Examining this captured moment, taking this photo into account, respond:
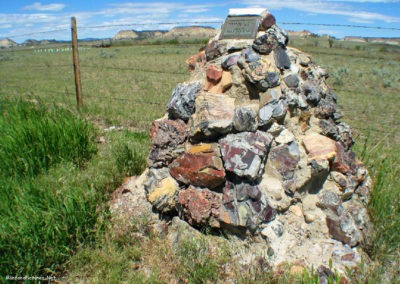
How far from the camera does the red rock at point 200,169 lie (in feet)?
10.2

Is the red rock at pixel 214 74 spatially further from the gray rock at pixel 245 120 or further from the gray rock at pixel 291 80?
the gray rock at pixel 291 80

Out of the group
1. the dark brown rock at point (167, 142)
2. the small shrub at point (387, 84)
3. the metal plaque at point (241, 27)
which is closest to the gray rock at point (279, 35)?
the metal plaque at point (241, 27)

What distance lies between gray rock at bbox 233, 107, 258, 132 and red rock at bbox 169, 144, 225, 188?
1.10 ft

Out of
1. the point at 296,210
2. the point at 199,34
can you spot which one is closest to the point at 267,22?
the point at 296,210

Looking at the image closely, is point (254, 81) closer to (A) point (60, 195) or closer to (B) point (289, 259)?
(B) point (289, 259)

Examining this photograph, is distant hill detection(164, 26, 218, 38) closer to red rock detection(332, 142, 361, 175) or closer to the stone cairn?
the stone cairn

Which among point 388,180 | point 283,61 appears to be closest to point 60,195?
point 283,61

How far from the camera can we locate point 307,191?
3.22 metres

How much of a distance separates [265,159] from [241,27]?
142 centimetres

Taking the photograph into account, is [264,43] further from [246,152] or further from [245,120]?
[246,152]

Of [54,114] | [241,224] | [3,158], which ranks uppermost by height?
[54,114]

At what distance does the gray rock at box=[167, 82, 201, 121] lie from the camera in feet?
11.7

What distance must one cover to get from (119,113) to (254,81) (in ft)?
15.9

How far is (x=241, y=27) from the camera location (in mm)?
3684
